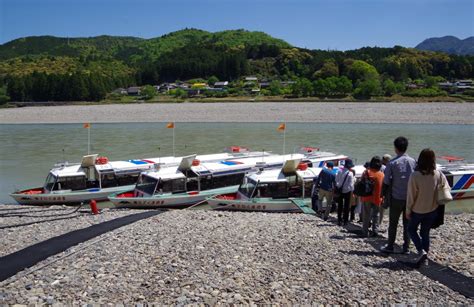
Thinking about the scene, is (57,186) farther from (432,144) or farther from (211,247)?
(432,144)

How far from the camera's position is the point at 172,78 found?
561 feet

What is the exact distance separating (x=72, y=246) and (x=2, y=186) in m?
17.8

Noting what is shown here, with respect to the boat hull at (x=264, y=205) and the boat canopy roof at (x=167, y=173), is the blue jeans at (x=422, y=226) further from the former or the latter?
the boat canopy roof at (x=167, y=173)

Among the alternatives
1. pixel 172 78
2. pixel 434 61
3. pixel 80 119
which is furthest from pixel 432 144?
pixel 172 78

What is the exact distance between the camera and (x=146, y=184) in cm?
1852

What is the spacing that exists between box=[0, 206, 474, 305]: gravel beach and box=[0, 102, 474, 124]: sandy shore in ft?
181

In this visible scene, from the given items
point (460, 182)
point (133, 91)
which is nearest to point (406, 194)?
point (460, 182)

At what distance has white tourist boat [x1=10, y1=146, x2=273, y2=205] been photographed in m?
19.0

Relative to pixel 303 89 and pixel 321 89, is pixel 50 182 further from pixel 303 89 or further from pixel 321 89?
pixel 303 89

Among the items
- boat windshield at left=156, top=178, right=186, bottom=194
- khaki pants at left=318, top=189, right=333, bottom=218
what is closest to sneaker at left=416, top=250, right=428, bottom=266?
khaki pants at left=318, top=189, right=333, bottom=218

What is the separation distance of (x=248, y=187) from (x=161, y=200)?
11.3 ft

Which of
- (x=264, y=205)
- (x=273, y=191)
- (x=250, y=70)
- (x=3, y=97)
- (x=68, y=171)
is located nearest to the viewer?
(x=264, y=205)

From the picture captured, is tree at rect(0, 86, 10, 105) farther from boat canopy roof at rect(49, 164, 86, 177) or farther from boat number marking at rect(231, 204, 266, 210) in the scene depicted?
boat number marking at rect(231, 204, 266, 210)

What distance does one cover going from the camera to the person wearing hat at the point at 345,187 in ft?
35.3
